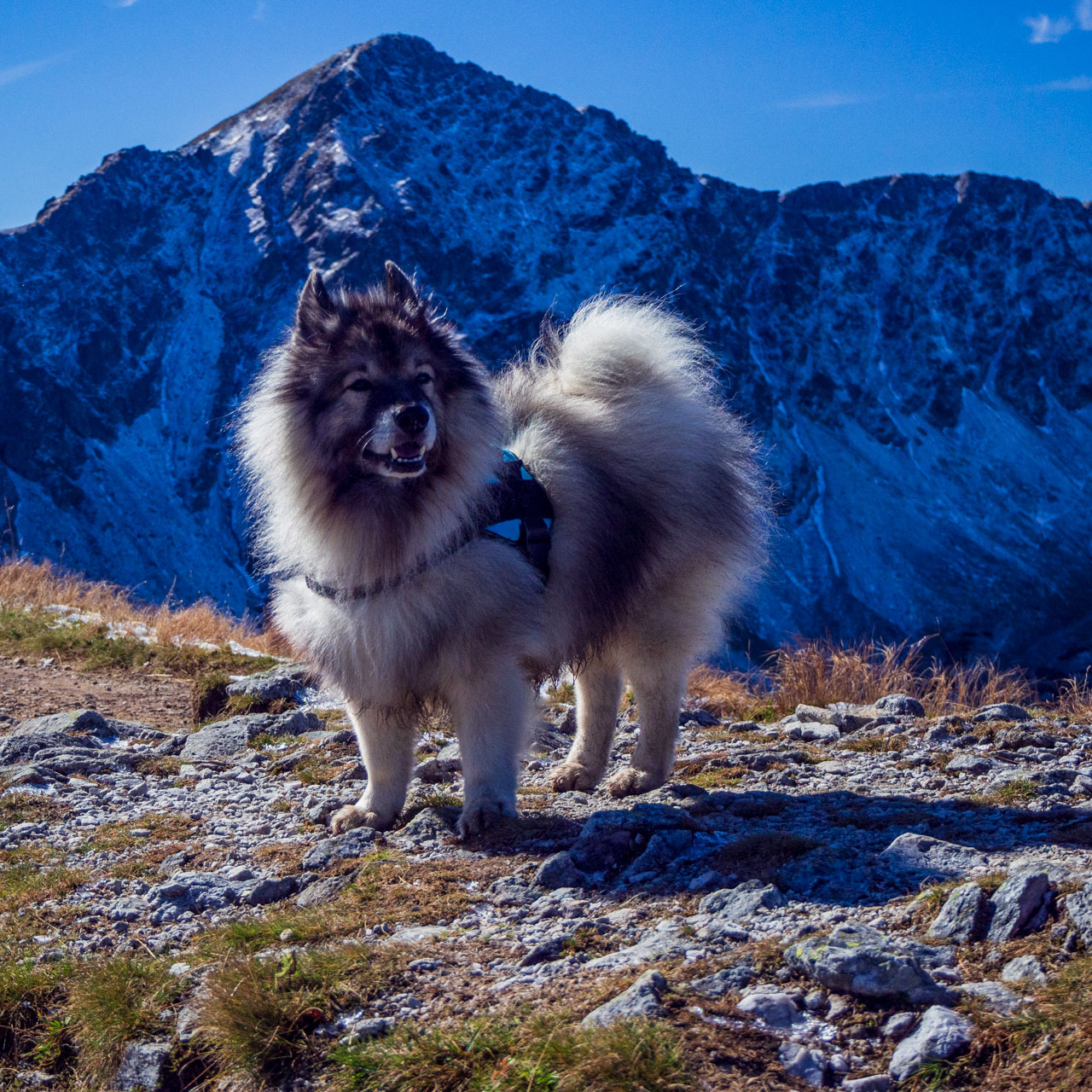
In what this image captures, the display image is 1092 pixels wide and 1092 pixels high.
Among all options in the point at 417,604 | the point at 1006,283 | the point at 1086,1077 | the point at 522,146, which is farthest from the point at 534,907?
the point at 1006,283

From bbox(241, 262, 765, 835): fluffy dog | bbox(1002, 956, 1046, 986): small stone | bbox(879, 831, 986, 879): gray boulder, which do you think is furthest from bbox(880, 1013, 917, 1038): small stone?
bbox(241, 262, 765, 835): fluffy dog

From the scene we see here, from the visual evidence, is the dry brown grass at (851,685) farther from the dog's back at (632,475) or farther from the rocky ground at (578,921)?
the dog's back at (632,475)

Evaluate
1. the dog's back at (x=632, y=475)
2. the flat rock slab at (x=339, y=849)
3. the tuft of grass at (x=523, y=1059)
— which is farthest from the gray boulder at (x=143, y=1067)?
the dog's back at (x=632, y=475)

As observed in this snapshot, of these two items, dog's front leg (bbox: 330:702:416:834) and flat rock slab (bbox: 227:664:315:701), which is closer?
dog's front leg (bbox: 330:702:416:834)

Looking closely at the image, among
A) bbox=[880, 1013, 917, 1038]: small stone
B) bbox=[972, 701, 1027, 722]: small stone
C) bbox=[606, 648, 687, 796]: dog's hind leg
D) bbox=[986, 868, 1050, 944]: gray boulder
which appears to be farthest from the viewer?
bbox=[972, 701, 1027, 722]: small stone

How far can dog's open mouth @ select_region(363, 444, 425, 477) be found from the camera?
4.29 metres

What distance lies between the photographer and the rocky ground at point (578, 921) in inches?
101

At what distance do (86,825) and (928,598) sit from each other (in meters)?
100

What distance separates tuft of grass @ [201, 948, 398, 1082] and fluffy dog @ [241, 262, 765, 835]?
4.38 feet

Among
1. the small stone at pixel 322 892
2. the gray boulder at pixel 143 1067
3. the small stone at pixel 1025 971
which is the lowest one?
the gray boulder at pixel 143 1067

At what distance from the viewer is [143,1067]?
293 centimetres

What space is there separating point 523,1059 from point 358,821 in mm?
2410

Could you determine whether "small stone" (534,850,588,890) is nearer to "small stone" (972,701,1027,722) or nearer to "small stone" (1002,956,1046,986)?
"small stone" (1002,956,1046,986)

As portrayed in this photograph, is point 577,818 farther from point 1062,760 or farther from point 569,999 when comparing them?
point 1062,760
